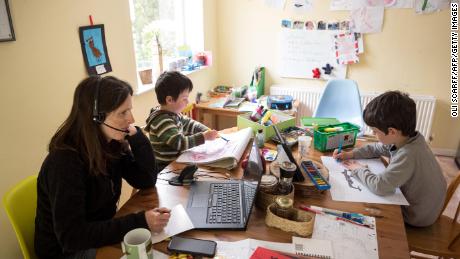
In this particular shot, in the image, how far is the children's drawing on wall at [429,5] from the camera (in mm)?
3020

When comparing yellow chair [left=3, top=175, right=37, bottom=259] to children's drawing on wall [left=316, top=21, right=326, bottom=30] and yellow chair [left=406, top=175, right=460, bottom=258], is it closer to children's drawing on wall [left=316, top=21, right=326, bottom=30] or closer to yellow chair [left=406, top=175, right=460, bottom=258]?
yellow chair [left=406, top=175, right=460, bottom=258]

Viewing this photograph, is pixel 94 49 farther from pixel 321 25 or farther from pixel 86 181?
pixel 321 25

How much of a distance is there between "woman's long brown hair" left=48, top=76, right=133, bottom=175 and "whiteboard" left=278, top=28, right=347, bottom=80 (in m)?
2.70

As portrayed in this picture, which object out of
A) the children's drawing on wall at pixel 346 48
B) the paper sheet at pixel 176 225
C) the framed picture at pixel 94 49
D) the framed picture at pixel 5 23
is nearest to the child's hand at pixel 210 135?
the paper sheet at pixel 176 225

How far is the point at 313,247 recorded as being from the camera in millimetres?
997

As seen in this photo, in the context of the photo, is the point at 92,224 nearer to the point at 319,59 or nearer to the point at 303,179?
the point at 303,179

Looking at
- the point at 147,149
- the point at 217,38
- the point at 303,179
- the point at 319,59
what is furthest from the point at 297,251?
the point at 217,38

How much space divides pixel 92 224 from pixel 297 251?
66cm

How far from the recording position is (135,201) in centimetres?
127

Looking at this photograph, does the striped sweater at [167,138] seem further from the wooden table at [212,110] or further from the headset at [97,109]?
the wooden table at [212,110]

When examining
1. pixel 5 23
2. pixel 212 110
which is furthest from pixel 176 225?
pixel 212 110

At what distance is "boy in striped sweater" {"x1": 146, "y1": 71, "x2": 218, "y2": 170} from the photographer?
1.69 metres

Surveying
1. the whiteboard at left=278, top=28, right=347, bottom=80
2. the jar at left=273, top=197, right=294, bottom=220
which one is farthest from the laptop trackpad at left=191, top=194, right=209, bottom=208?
the whiteboard at left=278, top=28, right=347, bottom=80

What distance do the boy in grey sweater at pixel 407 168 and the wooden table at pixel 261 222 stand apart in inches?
5.9
